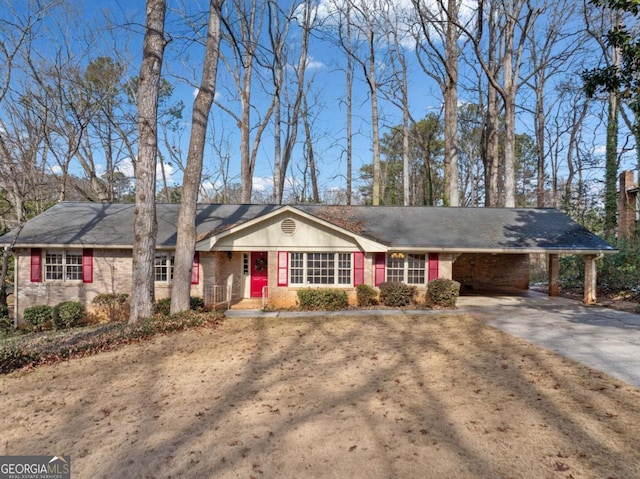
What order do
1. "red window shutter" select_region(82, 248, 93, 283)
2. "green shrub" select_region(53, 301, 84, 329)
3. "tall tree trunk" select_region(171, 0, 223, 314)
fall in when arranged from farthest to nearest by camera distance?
"red window shutter" select_region(82, 248, 93, 283)
"green shrub" select_region(53, 301, 84, 329)
"tall tree trunk" select_region(171, 0, 223, 314)

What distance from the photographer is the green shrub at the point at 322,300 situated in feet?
39.3

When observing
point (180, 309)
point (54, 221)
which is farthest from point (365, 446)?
point (54, 221)

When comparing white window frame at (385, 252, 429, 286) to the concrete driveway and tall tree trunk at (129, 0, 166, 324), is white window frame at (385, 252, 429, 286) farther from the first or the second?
tall tree trunk at (129, 0, 166, 324)

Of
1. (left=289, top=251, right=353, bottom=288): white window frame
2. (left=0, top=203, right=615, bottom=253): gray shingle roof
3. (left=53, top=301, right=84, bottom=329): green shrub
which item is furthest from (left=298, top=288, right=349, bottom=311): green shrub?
(left=53, top=301, right=84, bottom=329): green shrub

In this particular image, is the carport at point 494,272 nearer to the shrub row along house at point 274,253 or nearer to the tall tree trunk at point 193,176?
the shrub row along house at point 274,253

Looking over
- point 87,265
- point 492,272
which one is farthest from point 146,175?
point 492,272

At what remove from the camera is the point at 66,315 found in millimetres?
11820

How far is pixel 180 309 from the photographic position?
1029cm

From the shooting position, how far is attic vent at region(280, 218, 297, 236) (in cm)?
1261

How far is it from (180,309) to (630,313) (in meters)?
13.7

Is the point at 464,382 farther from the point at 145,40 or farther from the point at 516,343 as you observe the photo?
the point at 145,40

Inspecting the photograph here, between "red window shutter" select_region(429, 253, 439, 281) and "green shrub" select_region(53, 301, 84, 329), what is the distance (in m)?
12.3

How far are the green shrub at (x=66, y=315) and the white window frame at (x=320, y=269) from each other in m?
7.33

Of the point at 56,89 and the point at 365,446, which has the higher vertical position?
the point at 56,89
